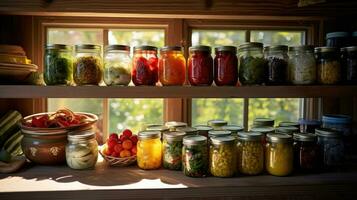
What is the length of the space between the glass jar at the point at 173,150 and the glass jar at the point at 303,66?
1.54ft

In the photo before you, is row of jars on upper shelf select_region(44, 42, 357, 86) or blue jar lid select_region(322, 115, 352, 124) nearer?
row of jars on upper shelf select_region(44, 42, 357, 86)

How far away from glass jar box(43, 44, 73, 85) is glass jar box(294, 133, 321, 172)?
87cm

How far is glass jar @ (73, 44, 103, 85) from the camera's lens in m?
1.09

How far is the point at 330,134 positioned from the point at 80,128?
3.15ft

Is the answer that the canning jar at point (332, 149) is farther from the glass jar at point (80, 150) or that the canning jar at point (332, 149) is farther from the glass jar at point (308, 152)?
the glass jar at point (80, 150)

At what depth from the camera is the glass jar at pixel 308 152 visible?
115 centimetres

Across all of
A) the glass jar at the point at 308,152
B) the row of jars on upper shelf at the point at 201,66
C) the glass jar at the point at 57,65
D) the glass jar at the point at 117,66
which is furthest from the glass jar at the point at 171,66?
the glass jar at the point at 308,152

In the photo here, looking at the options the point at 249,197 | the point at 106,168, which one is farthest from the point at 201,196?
the point at 106,168

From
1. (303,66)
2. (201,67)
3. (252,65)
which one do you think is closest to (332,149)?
(303,66)

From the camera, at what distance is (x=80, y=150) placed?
1136 mm

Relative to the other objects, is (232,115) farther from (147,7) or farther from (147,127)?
(147,7)

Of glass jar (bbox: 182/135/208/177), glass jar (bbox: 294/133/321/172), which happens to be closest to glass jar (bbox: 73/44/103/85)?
glass jar (bbox: 182/135/208/177)

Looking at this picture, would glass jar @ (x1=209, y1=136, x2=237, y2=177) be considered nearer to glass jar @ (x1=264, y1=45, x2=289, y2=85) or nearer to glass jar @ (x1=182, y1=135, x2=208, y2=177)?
glass jar @ (x1=182, y1=135, x2=208, y2=177)

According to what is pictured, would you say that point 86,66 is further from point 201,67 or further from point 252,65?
point 252,65
